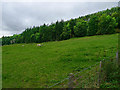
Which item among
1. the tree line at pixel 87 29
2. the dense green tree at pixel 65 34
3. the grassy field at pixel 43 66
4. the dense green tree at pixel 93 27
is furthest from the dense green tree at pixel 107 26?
the grassy field at pixel 43 66

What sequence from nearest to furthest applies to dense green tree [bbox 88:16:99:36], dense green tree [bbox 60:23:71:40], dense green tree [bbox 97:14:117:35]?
1. dense green tree [bbox 97:14:117:35]
2. dense green tree [bbox 88:16:99:36]
3. dense green tree [bbox 60:23:71:40]

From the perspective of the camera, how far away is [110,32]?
55344 millimetres

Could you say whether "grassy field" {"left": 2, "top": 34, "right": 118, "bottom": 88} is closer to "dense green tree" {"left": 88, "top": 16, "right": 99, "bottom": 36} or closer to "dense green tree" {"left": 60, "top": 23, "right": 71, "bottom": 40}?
"dense green tree" {"left": 88, "top": 16, "right": 99, "bottom": 36}

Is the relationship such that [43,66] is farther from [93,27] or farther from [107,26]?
[93,27]

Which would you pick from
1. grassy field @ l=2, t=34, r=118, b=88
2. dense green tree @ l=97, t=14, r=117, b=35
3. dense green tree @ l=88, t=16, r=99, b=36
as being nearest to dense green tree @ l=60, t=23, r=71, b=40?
dense green tree @ l=88, t=16, r=99, b=36

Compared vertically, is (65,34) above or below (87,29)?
below

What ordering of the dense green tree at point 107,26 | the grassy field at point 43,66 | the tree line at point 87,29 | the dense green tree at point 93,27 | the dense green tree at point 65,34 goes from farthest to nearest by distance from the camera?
the dense green tree at point 65,34, the dense green tree at point 93,27, the tree line at point 87,29, the dense green tree at point 107,26, the grassy field at point 43,66

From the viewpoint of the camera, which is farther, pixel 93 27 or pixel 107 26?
pixel 93 27

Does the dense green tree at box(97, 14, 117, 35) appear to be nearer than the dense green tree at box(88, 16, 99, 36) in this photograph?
Yes

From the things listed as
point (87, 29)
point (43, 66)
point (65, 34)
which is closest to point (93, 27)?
point (87, 29)

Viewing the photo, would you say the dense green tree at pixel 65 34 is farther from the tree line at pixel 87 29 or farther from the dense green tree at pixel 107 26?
the dense green tree at pixel 107 26

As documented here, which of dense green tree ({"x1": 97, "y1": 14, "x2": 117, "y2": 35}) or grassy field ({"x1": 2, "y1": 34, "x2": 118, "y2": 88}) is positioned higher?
dense green tree ({"x1": 97, "y1": 14, "x2": 117, "y2": 35})

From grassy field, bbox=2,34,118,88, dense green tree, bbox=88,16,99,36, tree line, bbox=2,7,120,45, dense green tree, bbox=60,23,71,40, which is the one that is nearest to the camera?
grassy field, bbox=2,34,118,88

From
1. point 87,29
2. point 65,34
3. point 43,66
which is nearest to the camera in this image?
point 43,66
